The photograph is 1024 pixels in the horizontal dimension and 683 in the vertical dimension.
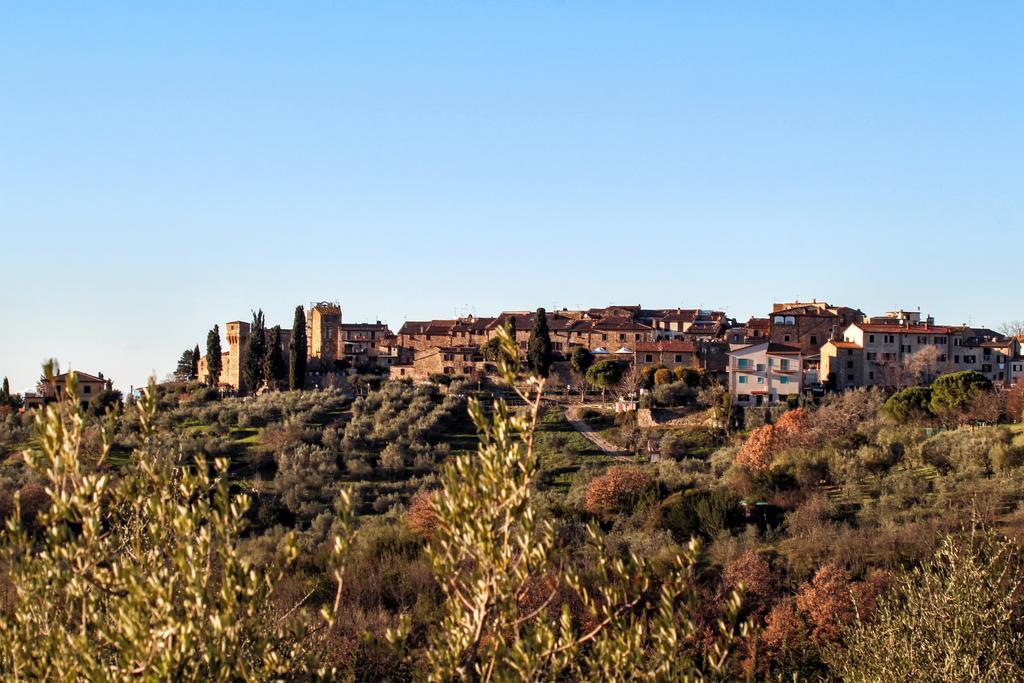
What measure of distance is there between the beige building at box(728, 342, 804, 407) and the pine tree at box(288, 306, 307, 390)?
76.5 feet

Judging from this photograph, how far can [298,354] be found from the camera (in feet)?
205

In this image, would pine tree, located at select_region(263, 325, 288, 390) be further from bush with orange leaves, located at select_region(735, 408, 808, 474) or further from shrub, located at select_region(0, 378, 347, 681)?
shrub, located at select_region(0, 378, 347, 681)

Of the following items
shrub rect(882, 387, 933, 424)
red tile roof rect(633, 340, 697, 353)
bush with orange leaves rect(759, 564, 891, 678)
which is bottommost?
bush with orange leaves rect(759, 564, 891, 678)

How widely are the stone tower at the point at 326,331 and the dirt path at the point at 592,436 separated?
23.4 meters

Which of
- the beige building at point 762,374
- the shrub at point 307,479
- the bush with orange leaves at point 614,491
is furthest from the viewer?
the beige building at point 762,374

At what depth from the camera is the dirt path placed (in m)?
47.5

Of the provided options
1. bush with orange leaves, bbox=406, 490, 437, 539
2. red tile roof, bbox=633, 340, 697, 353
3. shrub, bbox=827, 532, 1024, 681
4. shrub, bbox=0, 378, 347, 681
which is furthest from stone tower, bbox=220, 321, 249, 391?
shrub, bbox=0, 378, 347, 681

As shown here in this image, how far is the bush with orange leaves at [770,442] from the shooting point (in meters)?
41.9

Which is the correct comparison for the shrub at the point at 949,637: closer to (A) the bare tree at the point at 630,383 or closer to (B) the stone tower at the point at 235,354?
(A) the bare tree at the point at 630,383

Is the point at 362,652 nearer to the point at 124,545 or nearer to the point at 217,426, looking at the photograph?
the point at 124,545

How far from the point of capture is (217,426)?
52.9 metres

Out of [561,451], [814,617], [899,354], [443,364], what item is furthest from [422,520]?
[899,354]

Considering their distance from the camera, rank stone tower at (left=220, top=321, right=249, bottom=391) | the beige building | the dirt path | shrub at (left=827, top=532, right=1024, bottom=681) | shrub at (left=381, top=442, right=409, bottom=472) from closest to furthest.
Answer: shrub at (left=827, top=532, right=1024, bottom=681) < shrub at (left=381, top=442, right=409, bottom=472) < the dirt path < the beige building < stone tower at (left=220, top=321, right=249, bottom=391)

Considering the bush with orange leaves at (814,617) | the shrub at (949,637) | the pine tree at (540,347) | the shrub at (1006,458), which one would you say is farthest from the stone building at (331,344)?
Result: the shrub at (949,637)
